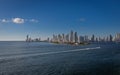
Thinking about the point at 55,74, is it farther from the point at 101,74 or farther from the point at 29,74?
the point at 101,74

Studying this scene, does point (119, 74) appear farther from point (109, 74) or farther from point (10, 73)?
point (10, 73)

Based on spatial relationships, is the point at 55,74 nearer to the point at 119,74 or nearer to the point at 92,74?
the point at 92,74

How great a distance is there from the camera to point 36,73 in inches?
1508

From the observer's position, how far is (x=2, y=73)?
38.0 meters

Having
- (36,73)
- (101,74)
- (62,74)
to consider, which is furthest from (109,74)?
(36,73)

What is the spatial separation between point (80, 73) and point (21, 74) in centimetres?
1204

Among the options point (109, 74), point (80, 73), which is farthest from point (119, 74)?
point (80, 73)

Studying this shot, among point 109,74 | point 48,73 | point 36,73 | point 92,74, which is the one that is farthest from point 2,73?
point 109,74

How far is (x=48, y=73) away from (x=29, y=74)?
3.87 m

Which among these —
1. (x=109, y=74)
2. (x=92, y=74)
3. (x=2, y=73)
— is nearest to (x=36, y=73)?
(x=2, y=73)

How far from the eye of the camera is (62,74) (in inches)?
1468

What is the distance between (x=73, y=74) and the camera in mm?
37188

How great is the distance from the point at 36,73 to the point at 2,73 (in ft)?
22.8

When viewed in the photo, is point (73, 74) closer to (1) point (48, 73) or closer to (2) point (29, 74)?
(1) point (48, 73)
